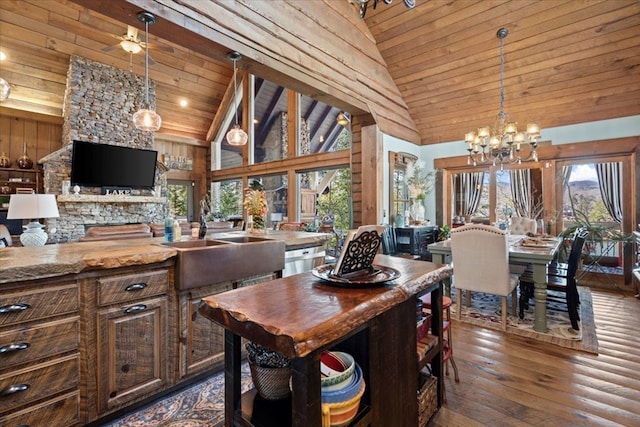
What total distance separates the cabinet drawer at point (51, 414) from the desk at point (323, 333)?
1.08m

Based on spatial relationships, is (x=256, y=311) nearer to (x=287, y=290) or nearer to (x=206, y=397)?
(x=287, y=290)

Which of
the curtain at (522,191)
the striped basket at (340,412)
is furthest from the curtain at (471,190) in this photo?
the striped basket at (340,412)

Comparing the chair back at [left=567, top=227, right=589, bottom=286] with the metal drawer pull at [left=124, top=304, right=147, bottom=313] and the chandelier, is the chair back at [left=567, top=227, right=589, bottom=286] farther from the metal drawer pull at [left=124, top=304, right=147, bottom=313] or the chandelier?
the metal drawer pull at [left=124, top=304, right=147, bottom=313]

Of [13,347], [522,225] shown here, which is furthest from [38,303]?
[522,225]

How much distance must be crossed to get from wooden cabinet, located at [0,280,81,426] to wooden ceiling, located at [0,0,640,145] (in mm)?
2096

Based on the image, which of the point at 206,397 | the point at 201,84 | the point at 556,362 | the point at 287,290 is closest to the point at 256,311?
the point at 287,290

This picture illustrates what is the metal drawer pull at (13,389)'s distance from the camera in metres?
1.40

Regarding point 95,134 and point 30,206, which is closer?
point 30,206

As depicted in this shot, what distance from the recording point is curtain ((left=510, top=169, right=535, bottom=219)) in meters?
5.86

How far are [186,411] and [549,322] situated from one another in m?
3.56

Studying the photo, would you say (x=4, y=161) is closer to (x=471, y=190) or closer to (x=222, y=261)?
(x=222, y=261)

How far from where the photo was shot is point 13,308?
4.67 feet

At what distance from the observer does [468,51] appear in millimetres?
4617

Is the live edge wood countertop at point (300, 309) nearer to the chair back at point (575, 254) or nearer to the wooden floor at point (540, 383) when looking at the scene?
the wooden floor at point (540, 383)
